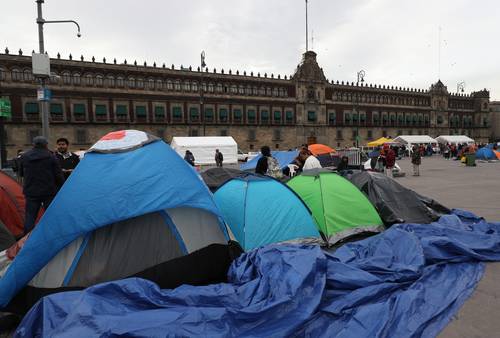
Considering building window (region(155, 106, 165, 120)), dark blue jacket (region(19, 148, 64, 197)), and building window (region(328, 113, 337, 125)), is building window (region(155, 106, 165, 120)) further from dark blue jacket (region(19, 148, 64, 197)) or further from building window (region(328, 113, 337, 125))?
dark blue jacket (region(19, 148, 64, 197))

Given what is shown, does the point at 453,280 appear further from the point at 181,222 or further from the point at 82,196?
the point at 82,196

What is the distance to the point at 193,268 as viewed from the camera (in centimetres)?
373

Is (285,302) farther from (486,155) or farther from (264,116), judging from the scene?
(264,116)

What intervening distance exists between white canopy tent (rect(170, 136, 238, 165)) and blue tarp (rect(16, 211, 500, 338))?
85.8 ft

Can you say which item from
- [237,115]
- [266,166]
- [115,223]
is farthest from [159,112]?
[115,223]

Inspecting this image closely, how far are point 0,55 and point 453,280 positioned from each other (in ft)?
135

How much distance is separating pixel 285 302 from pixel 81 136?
1508 inches

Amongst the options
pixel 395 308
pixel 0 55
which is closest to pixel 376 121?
pixel 0 55

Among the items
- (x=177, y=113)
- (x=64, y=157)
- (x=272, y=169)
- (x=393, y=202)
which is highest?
(x=177, y=113)

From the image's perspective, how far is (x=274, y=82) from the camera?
46.5 m

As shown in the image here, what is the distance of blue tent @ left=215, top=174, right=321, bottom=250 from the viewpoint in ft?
15.6

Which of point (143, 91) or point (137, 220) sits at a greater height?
point (143, 91)

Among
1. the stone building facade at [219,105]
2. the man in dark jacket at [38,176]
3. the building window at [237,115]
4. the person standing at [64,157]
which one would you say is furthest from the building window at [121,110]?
the man in dark jacket at [38,176]

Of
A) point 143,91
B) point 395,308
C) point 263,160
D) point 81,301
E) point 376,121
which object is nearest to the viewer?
point 81,301
